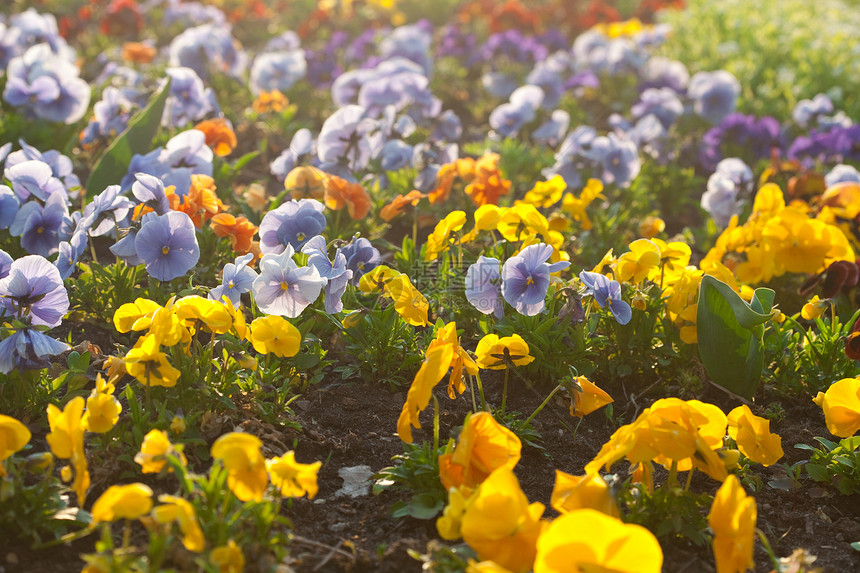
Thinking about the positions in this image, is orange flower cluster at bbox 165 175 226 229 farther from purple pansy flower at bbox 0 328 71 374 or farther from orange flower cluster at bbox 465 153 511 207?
orange flower cluster at bbox 465 153 511 207

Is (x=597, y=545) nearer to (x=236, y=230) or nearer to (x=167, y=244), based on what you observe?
(x=167, y=244)

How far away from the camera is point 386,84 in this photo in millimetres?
4270

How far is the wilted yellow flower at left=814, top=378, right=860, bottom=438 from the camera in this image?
84.3 inches

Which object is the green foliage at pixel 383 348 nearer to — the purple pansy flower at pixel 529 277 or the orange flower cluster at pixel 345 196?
the purple pansy flower at pixel 529 277

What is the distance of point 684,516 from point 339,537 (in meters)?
0.89

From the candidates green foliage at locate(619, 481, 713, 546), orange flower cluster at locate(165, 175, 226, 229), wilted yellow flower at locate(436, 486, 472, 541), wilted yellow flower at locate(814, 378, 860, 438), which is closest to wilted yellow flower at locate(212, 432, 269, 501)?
wilted yellow flower at locate(436, 486, 472, 541)

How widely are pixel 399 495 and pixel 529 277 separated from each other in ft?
2.52

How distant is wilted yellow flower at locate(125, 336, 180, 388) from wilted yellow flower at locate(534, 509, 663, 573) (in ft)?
3.58

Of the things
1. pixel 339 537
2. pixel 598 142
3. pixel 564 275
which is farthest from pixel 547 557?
pixel 598 142

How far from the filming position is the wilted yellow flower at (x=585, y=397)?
2.18m

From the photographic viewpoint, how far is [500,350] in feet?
7.22

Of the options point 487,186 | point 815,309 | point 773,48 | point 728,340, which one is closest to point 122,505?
point 728,340

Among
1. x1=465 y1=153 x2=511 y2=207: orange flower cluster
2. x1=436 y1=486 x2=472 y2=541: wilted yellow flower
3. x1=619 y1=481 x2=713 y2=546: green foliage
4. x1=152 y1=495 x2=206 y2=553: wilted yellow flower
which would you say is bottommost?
x1=619 y1=481 x2=713 y2=546: green foliage

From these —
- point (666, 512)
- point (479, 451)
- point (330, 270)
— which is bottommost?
point (666, 512)
